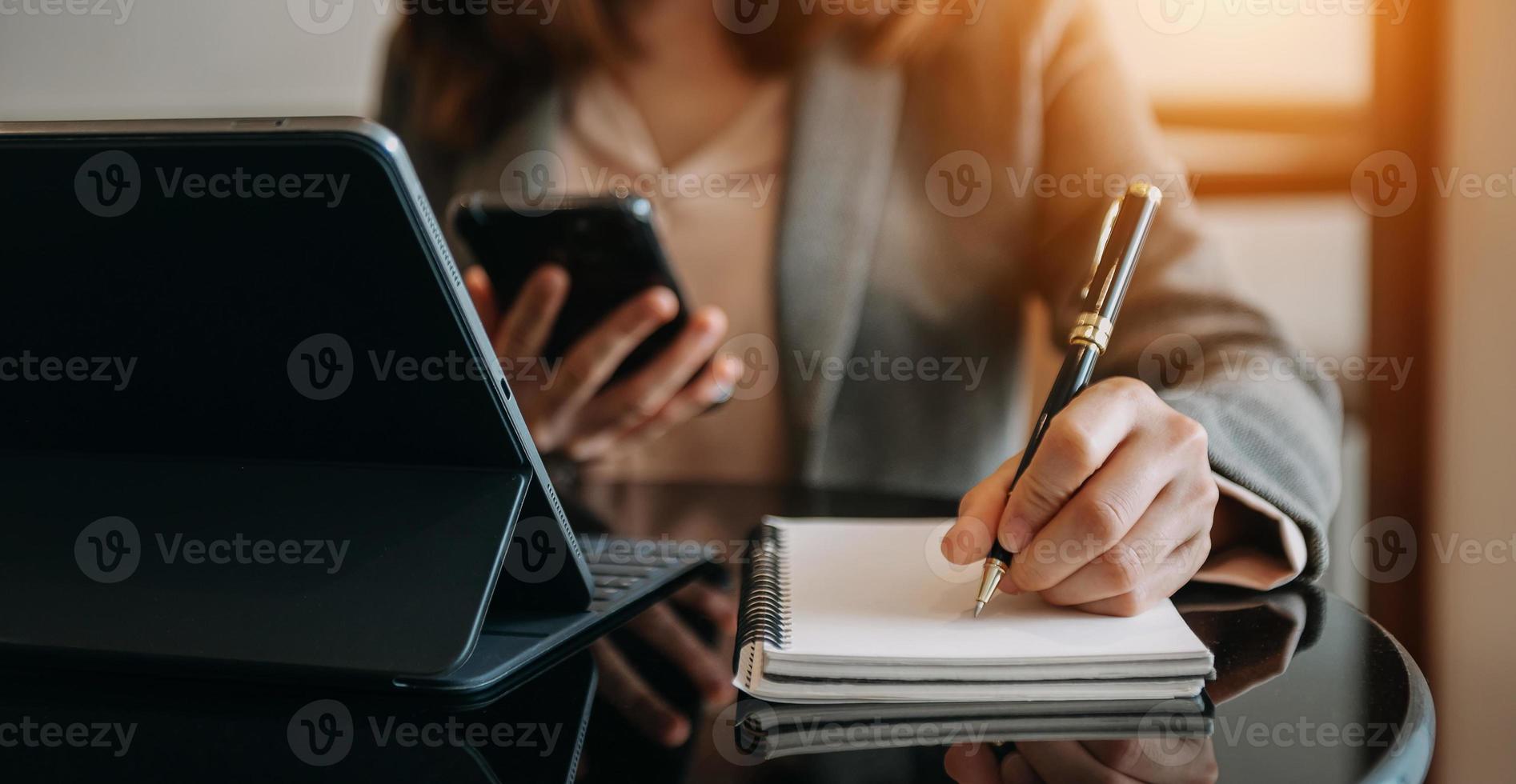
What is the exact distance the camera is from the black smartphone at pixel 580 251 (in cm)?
70

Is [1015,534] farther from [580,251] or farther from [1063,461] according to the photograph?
[580,251]

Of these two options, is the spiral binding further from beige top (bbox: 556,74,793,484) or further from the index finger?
beige top (bbox: 556,74,793,484)

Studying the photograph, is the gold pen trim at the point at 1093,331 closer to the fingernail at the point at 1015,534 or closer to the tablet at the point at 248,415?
the fingernail at the point at 1015,534

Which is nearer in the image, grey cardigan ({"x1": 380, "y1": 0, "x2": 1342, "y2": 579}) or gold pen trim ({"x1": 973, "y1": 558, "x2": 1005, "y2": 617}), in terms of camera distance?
gold pen trim ({"x1": 973, "y1": 558, "x2": 1005, "y2": 617})

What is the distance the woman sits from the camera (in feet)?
3.45

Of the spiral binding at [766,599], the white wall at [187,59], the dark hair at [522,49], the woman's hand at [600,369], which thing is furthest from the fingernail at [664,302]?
the white wall at [187,59]

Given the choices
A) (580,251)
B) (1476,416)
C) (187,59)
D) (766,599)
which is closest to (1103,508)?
(766,599)

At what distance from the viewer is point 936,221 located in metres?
1.15

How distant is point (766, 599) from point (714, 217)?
0.83 metres

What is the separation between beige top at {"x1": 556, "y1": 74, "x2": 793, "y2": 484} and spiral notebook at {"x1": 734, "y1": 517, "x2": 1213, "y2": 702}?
2.30ft

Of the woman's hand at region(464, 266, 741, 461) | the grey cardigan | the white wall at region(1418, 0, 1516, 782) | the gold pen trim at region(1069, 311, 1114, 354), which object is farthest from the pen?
the white wall at region(1418, 0, 1516, 782)

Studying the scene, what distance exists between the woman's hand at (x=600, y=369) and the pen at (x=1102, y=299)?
13.3 inches

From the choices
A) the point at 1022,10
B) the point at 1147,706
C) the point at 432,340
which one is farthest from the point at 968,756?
the point at 1022,10

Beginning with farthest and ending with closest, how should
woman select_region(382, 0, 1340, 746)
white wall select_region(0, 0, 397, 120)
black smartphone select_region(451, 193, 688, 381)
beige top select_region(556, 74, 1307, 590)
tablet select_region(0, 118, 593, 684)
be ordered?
1. white wall select_region(0, 0, 397, 120)
2. beige top select_region(556, 74, 1307, 590)
3. woman select_region(382, 0, 1340, 746)
4. black smartphone select_region(451, 193, 688, 381)
5. tablet select_region(0, 118, 593, 684)
